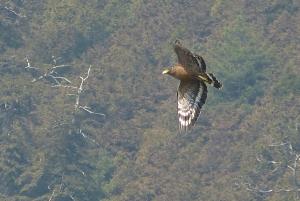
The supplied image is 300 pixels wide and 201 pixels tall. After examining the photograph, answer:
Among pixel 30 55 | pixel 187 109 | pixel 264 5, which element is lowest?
→ pixel 30 55

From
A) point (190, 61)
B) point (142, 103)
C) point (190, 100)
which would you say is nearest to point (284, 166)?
point (142, 103)

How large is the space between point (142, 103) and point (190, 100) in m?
57.3

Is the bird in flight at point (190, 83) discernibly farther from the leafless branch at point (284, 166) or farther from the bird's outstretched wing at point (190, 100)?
the leafless branch at point (284, 166)

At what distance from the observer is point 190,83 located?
24297 millimetres

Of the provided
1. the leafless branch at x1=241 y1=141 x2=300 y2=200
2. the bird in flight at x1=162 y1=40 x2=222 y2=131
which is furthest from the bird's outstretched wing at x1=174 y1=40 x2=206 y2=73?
the leafless branch at x1=241 y1=141 x2=300 y2=200

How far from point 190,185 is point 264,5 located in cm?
1851

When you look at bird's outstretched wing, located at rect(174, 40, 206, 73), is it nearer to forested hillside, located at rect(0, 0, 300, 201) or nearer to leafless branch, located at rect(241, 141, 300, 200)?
forested hillside, located at rect(0, 0, 300, 201)

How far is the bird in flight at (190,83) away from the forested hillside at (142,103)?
4192cm

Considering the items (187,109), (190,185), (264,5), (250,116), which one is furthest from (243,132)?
(187,109)

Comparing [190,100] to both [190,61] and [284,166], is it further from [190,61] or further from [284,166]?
[284,166]

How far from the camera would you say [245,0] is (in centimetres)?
8781

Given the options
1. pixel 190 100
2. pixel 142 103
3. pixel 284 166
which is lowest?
pixel 142 103

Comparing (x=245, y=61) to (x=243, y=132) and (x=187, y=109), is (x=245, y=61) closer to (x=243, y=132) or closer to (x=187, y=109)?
(x=243, y=132)

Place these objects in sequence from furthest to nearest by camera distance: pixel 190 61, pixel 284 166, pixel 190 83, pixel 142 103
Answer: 1. pixel 142 103
2. pixel 284 166
3. pixel 190 83
4. pixel 190 61
